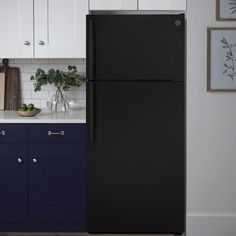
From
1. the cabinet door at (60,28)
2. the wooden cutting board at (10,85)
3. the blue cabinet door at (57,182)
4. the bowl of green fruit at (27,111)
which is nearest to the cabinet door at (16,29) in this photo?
the cabinet door at (60,28)

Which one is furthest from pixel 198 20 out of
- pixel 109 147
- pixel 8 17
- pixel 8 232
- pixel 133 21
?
pixel 8 232

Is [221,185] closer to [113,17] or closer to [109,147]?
[109,147]

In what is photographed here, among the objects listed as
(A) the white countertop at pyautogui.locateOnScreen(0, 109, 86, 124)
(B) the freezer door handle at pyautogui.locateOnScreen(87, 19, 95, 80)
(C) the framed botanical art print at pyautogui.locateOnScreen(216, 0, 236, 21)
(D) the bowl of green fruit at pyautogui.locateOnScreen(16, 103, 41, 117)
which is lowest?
(A) the white countertop at pyautogui.locateOnScreen(0, 109, 86, 124)

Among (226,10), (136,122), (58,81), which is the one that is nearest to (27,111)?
(58,81)

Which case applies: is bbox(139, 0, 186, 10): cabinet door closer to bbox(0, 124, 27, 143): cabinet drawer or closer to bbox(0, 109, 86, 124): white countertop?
bbox(0, 109, 86, 124): white countertop

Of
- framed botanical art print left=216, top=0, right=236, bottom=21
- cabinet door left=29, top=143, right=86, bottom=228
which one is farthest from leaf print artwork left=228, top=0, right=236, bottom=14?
cabinet door left=29, top=143, right=86, bottom=228

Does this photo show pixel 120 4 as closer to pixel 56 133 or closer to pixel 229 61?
pixel 229 61

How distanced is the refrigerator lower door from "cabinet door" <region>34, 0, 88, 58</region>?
0.48 metres

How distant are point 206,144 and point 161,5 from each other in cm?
114

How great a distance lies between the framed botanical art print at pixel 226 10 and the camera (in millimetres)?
3693

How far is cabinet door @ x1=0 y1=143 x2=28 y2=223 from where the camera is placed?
385cm

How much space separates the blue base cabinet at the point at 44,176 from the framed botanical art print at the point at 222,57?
106 centimetres

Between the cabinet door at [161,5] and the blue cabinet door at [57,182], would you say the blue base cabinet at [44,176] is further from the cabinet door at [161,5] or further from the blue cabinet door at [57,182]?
the cabinet door at [161,5]

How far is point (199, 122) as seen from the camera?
3797 mm
